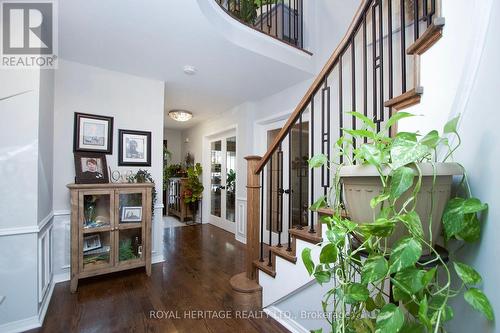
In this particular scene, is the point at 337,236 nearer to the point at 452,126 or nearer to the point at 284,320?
the point at 452,126

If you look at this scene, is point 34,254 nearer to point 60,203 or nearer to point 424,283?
point 60,203

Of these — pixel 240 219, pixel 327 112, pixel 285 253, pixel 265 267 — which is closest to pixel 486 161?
pixel 327 112

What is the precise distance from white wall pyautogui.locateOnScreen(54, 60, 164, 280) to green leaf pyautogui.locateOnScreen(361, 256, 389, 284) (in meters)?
2.82

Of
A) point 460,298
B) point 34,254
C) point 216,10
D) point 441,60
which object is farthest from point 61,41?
point 460,298

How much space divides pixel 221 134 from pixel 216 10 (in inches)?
115

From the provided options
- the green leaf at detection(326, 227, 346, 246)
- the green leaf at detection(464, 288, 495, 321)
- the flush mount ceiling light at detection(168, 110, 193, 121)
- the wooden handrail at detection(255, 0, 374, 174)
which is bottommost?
the green leaf at detection(464, 288, 495, 321)

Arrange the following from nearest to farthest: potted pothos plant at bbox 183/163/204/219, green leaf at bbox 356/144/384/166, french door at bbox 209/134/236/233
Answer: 1. green leaf at bbox 356/144/384/166
2. french door at bbox 209/134/236/233
3. potted pothos plant at bbox 183/163/204/219

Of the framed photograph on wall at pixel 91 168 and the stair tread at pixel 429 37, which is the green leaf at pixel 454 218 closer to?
the stair tread at pixel 429 37

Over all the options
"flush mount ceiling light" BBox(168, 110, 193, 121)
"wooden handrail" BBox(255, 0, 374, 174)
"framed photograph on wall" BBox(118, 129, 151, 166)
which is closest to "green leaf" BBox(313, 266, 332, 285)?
"wooden handrail" BBox(255, 0, 374, 174)

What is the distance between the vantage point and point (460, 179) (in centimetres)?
75

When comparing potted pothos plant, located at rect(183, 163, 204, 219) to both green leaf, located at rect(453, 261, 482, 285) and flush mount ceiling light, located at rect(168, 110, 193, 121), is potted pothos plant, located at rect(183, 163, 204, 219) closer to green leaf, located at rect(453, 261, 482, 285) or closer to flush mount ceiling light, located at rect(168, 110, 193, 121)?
flush mount ceiling light, located at rect(168, 110, 193, 121)

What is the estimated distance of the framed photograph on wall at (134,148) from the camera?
279cm

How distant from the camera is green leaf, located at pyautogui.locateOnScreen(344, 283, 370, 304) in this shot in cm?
73

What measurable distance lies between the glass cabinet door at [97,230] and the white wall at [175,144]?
4167 mm
